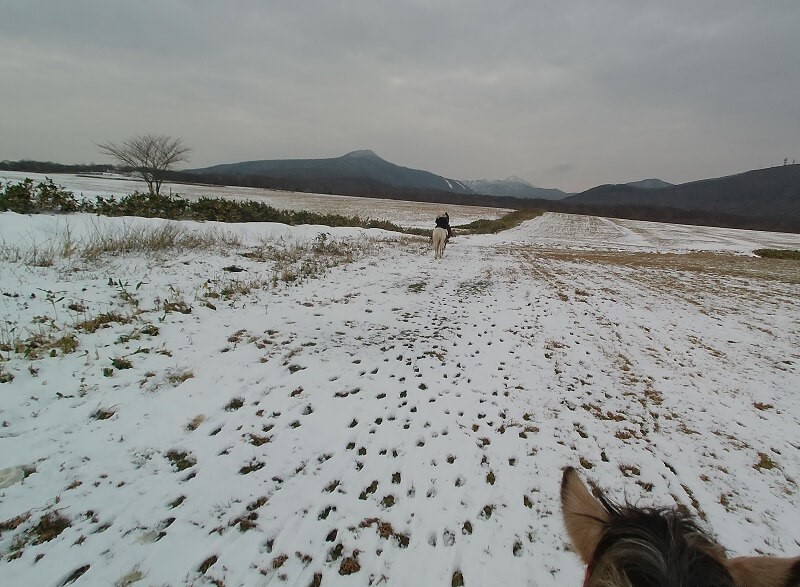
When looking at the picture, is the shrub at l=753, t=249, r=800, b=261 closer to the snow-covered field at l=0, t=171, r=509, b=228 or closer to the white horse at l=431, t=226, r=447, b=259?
the snow-covered field at l=0, t=171, r=509, b=228

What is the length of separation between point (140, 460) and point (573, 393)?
5.65 meters

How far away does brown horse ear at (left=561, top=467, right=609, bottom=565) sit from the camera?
160 centimetres

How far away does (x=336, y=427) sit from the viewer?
13.4ft

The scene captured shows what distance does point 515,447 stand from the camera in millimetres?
3939

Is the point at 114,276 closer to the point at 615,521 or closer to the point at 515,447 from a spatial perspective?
the point at 515,447

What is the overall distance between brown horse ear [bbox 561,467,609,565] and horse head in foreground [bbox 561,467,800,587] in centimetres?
4

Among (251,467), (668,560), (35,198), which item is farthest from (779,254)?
(35,198)

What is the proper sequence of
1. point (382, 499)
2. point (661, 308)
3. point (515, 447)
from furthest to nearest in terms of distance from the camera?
1. point (661, 308)
2. point (515, 447)
3. point (382, 499)

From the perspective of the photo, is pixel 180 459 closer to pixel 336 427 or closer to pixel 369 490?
pixel 336 427

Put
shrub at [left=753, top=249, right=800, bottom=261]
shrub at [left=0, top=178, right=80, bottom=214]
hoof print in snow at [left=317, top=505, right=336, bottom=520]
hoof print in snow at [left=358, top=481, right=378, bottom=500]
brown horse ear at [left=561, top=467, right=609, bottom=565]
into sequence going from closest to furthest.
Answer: brown horse ear at [left=561, top=467, right=609, bottom=565] → hoof print in snow at [left=317, top=505, right=336, bottom=520] → hoof print in snow at [left=358, top=481, right=378, bottom=500] → shrub at [left=0, top=178, right=80, bottom=214] → shrub at [left=753, top=249, right=800, bottom=261]

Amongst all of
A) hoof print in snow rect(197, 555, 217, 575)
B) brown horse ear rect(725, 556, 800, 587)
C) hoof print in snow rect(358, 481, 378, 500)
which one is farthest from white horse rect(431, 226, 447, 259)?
brown horse ear rect(725, 556, 800, 587)

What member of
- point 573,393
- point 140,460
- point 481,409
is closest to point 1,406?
point 140,460

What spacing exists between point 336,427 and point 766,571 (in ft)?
11.8

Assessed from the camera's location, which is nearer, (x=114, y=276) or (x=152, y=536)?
(x=152, y=536)
